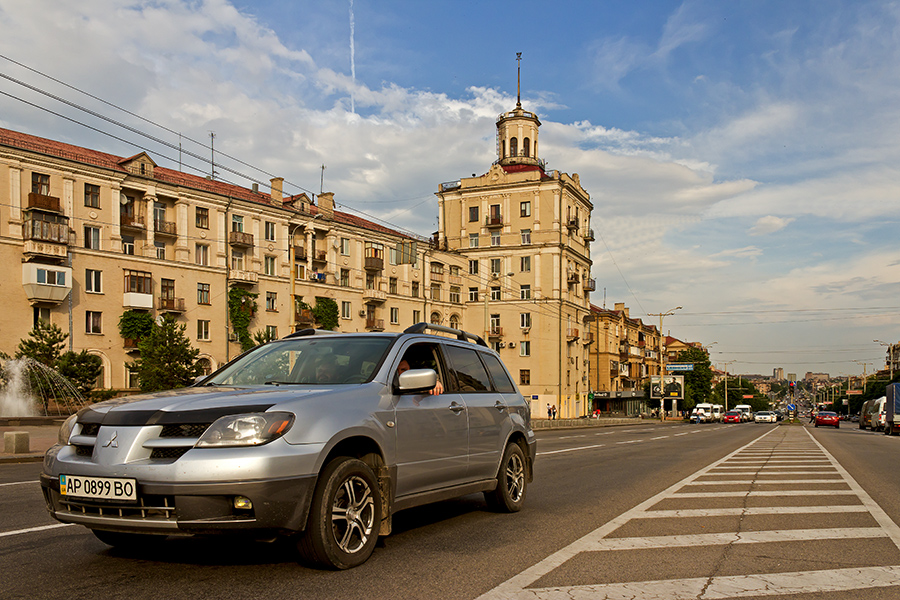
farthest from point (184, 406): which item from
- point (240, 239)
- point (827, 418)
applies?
point (827, 418)

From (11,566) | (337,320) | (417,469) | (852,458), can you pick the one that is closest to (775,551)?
(417,469)

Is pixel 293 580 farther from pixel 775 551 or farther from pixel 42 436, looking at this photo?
pixel 42 436

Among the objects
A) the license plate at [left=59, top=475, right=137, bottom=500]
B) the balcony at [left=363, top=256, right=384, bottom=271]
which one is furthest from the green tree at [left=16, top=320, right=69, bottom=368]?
the license plate at [left=59, top=475, right=137, bottom=500]

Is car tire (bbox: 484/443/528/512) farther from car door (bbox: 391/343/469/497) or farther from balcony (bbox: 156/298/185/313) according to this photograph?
balcony (bbox: 156/298/185/313)

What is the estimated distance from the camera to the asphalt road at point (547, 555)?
484cm

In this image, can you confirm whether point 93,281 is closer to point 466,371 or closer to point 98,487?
point 466,371

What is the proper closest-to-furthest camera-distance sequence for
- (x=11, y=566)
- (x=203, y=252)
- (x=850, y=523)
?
(x=11, y=566), (x=850, y=523), (x=203, y=252)

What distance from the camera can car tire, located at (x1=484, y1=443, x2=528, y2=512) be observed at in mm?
7879

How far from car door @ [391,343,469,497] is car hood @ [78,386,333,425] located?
0.89 meters

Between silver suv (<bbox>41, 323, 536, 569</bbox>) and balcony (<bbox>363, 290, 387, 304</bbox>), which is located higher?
balcony (<bbox>363, 290, 387, 304</bbox>)

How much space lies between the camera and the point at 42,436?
2400 cm

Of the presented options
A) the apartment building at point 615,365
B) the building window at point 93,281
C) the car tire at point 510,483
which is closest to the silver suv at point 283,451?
the car tire at point 510,483

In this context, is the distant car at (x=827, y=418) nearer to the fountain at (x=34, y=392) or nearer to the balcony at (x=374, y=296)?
the balcony at (x=374, y=296)

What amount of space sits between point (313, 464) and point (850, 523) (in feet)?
18.4
